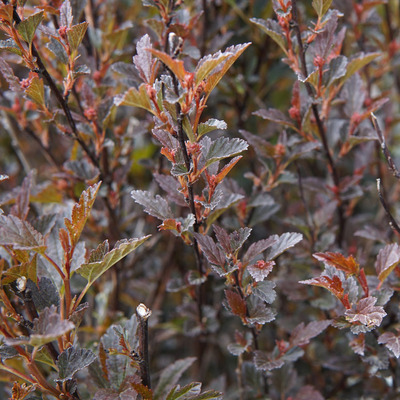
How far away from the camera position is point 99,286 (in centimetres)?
146

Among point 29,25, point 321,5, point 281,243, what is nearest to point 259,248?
point 281,243

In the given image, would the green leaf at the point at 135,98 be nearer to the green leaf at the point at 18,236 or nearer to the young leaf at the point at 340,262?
the green leaf at the point at 18,236

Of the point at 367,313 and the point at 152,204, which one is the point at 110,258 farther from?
the point at 367,313

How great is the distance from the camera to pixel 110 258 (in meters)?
0.77

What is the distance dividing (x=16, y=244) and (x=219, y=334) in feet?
2.95

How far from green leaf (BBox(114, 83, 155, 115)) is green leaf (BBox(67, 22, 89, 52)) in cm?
21

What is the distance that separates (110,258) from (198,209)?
0.66 feet

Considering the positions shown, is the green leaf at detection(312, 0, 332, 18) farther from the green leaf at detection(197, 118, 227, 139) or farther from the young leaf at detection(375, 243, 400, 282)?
the young leaf at detection(375, 243, 400, 282)

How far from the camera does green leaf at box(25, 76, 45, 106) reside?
866 mm

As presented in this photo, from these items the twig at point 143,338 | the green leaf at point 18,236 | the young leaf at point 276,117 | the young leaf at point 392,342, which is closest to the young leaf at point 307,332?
the young leaf at point 392,342

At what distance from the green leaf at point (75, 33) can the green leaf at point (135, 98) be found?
21 centimetres

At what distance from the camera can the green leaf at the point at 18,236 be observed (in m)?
0.72

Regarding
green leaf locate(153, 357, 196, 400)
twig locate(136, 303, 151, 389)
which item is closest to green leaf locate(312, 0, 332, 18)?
twig locate(136, 303, 151, 389)

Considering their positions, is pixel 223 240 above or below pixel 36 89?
below
